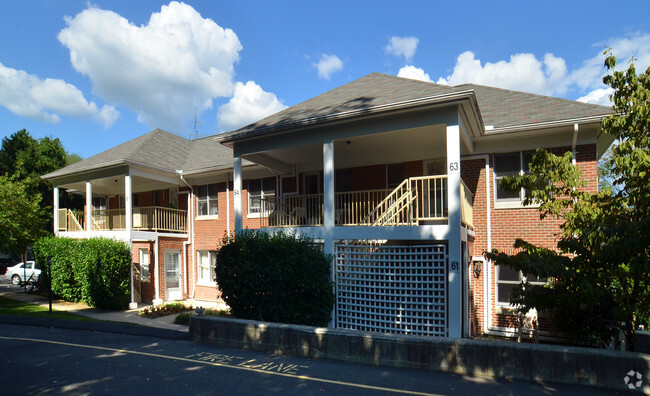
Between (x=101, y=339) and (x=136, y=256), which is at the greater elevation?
(x=136, y=256)

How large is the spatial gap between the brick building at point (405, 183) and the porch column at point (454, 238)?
0.02 metres

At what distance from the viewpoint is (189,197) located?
1892cm

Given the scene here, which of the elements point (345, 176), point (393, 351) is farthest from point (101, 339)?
point (345, 176)

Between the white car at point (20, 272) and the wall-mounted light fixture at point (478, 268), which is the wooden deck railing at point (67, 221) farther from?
the wall-mounted light fixture at point (478, 268)

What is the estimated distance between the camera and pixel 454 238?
8.71 m

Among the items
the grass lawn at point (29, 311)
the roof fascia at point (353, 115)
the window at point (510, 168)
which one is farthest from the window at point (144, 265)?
the window at point (510, 168)

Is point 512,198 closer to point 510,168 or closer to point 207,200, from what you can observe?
point 510,168

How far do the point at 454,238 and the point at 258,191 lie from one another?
10.4 meters

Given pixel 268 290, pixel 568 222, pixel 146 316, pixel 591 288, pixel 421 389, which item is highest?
pixel 568 222

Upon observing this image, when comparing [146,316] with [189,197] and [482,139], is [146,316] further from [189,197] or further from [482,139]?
[482,139]

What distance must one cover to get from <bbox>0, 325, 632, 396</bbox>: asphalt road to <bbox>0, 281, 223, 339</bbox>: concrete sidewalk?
6.38 feet

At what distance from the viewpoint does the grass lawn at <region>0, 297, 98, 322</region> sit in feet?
44.0

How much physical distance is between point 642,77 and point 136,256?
19238 millimetres

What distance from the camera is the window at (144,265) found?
18531 millimetres
